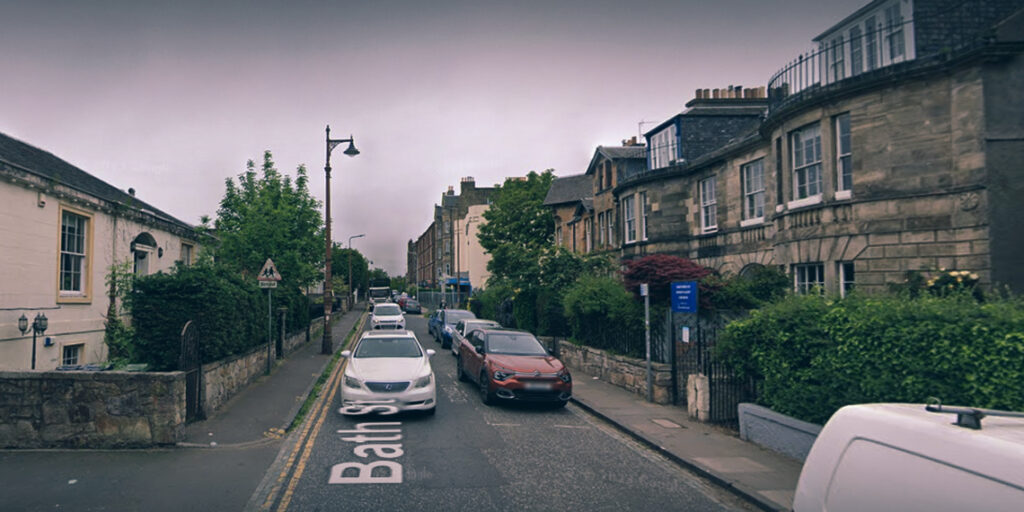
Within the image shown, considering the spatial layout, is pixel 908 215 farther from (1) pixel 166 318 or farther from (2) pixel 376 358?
(1) pixel 166 318

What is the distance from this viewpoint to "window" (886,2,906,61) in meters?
14.4

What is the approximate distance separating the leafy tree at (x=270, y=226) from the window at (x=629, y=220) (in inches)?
528

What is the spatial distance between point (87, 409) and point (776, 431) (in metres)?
9.88

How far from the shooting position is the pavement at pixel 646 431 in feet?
24.4

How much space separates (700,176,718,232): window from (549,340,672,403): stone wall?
23.5 ft

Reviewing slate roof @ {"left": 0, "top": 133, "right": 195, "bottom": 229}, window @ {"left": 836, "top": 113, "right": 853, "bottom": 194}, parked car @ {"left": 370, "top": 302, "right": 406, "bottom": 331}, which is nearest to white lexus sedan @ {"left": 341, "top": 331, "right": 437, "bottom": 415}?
slate roof @ {"left": 0, "top": 133, "right": 195, "bottom": 229}

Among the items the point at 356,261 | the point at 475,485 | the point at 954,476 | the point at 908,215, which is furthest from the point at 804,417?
the point at 356,261

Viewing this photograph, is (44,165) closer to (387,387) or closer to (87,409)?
(87,409)

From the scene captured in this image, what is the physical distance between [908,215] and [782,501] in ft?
31.6

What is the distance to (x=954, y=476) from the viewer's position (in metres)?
2.61

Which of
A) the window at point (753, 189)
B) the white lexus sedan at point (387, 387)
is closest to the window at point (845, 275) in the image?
the window at point (753, 189)

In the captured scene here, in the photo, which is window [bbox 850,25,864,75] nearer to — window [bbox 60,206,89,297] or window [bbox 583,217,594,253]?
window [bbox 583,217,594,253]

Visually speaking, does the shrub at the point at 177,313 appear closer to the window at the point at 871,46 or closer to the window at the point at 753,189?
the window at the point at 753,189

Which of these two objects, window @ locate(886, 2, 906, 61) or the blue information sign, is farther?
window @ locate(886, 2, 906, 61)
